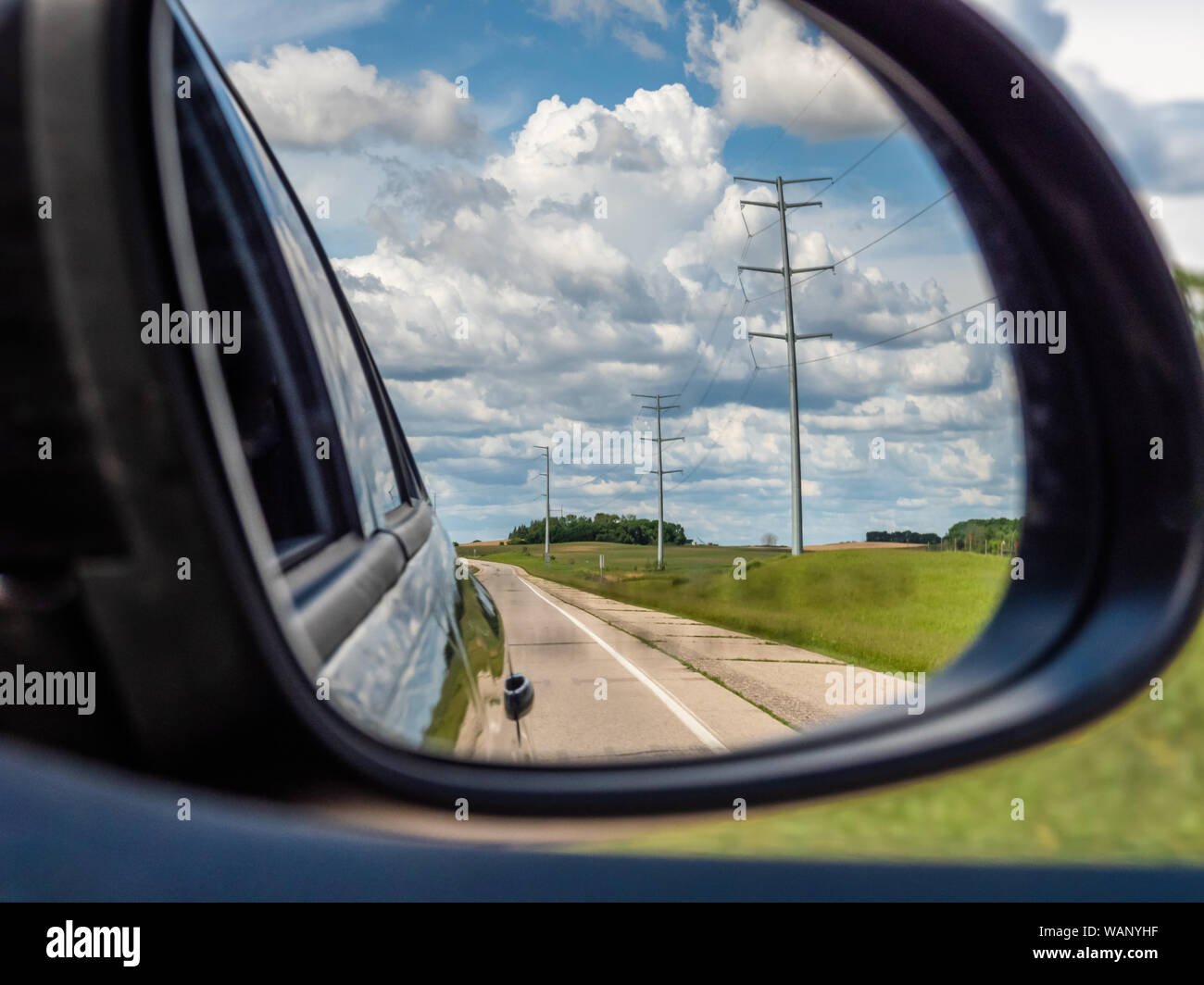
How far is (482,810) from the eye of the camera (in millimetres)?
1515

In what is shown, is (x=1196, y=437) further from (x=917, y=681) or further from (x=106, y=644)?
(x=106, y=644)

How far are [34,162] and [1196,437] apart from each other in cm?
161

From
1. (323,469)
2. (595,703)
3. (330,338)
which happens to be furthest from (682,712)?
(330,338)

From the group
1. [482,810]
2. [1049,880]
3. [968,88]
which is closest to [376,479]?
[482,810]

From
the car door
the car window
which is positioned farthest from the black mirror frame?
the car window

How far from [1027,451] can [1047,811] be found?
0.80 m

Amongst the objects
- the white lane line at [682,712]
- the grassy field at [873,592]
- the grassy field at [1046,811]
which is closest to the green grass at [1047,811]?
the grassy field at [1046,811]

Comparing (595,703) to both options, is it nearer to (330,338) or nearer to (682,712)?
(682,712)

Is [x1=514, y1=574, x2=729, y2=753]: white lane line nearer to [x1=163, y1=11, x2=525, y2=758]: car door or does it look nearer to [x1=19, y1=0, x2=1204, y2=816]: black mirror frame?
[x1=19, y1=0, x2=1204, y2=816]: black mirror frame

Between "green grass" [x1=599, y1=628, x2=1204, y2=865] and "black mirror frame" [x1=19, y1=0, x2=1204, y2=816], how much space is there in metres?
0.03

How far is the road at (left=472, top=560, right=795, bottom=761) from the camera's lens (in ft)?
6.13

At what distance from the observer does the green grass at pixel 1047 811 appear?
1.48 m

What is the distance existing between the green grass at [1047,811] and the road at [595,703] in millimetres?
217

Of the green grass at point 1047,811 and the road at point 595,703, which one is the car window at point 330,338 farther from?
the green grass at point 1047,811
